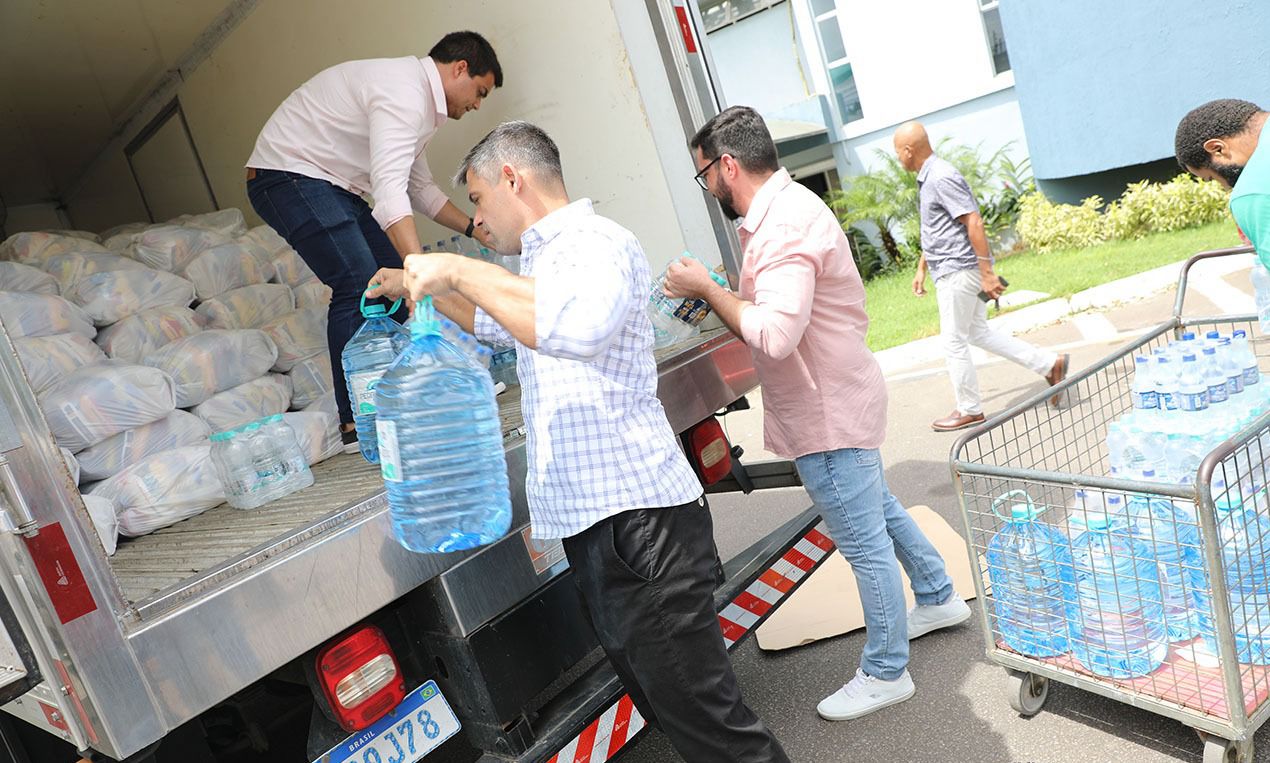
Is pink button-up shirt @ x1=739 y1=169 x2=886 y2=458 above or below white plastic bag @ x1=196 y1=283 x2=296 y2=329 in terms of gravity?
below

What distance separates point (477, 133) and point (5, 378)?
8.57 feet

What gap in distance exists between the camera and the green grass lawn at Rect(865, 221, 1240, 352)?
31.2 feet

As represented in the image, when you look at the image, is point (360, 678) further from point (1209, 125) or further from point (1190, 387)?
point (1209, 125)

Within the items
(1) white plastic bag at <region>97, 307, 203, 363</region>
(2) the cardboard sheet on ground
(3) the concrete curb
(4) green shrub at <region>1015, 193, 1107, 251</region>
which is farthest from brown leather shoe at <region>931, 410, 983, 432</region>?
(4) green shrub at <region>1015, 193, 1107, 251</region>

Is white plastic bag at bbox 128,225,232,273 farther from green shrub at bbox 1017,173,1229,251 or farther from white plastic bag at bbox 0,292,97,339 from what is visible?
green shrub at bbox 1017,173,1229,251

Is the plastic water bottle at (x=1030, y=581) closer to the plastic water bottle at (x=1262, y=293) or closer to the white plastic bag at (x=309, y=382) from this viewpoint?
the plastic water bottle at (x=1262, y=293)

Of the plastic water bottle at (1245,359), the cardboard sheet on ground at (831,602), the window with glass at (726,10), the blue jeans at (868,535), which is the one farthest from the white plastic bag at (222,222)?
the window with glass at (726,10)

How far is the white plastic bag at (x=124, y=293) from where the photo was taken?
385 cm

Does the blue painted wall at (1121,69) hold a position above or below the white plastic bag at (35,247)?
below

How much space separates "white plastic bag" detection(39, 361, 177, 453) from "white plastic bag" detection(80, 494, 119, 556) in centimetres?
38

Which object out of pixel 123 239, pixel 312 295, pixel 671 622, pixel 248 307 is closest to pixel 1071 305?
pixel 312 295

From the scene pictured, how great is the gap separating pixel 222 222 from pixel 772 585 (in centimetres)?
343

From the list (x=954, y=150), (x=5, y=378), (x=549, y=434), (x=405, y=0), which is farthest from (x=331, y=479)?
(x=954, y=150)

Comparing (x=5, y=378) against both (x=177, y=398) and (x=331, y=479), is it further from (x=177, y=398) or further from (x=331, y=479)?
(x=177, y=398)
